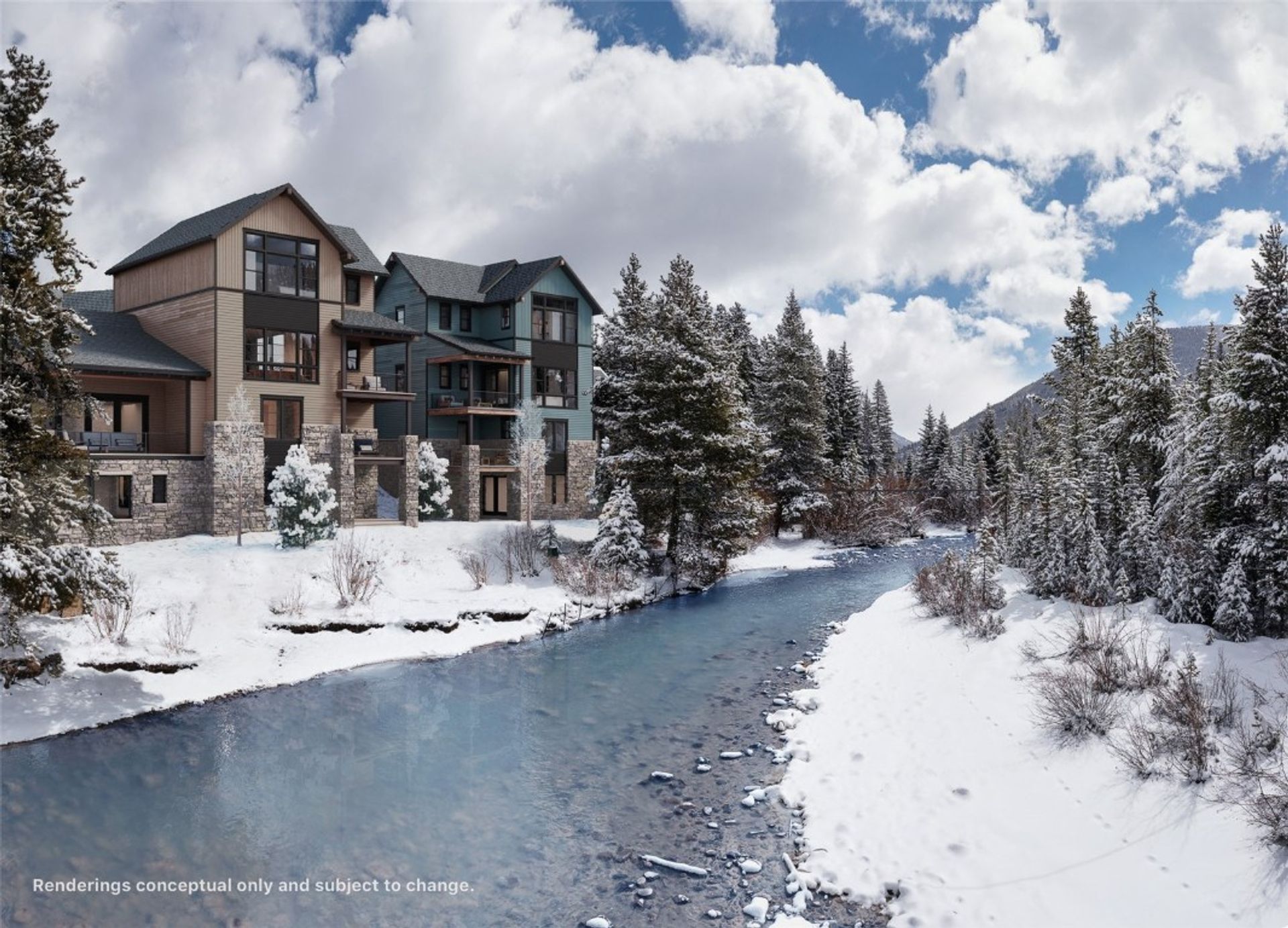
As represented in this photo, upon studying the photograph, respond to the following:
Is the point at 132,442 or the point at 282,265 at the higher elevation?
the point at 282,265

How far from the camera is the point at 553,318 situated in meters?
45.4

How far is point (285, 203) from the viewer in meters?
34.1

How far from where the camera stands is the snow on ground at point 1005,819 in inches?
364

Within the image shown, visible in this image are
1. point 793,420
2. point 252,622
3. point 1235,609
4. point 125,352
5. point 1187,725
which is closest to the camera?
point 1187,725

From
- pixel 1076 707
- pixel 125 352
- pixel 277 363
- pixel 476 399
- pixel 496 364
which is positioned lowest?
pixel 1076 707

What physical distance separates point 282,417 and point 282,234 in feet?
24.6

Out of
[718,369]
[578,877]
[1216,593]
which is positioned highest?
[718,369]

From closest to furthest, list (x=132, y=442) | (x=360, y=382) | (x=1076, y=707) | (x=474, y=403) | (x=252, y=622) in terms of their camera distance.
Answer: (x=1076, y=707)
(x=252, y=622)
(x=132, y=442)
(x=360, y=382)
(x=474, y=403)

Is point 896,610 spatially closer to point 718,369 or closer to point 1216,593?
point 1216,593

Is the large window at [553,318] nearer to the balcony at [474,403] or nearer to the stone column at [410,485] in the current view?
the balcony at [474,403]

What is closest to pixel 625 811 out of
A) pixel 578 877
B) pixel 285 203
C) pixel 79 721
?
pixel 578 877

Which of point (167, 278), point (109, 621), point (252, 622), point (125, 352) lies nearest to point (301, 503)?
point (252, 622)

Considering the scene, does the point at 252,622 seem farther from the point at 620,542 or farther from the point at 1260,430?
the point at 1260,430

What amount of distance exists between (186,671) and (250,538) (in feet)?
38.6
